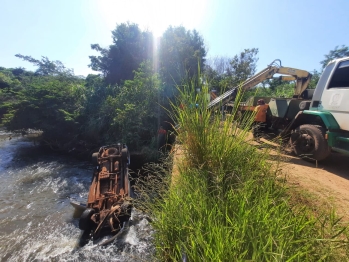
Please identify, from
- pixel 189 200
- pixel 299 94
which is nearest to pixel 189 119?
pixel 189 200

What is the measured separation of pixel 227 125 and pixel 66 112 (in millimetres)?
11218

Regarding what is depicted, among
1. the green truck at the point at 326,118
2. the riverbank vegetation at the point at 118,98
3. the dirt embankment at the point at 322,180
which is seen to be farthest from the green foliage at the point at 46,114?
the dirt embankment at the point at 322,180

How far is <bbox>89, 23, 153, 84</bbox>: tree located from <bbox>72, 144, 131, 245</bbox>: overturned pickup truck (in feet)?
37.7

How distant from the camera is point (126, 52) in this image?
15.0 m

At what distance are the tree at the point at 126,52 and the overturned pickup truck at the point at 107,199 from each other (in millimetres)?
11494

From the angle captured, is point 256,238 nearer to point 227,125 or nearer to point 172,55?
point 227,125

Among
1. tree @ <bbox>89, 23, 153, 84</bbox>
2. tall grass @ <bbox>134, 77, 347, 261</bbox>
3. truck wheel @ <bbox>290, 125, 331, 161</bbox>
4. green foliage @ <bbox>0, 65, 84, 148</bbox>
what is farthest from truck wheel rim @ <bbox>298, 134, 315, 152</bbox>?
tree @ <bbox>89, 23, 153, 84</bbox>

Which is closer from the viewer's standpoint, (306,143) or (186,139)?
(186,139)

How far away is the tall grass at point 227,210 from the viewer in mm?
1139

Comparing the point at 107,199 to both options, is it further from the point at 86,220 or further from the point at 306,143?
the point at 306,143

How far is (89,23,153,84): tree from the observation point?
14.8 m

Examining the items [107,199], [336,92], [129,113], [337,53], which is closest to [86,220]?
[107,199]

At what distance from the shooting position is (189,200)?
1.62m

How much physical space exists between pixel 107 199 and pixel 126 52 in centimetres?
1401
